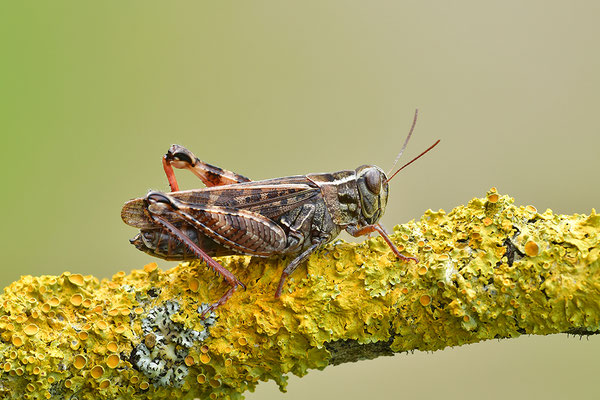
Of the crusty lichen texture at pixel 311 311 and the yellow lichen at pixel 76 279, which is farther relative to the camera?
the yellow lichen at pixel 76 279

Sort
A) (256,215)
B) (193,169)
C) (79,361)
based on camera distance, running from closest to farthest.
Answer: (79,361) < (256,215) < (193,169)

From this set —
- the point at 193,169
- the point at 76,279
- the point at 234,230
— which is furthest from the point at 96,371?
the point at 193,169

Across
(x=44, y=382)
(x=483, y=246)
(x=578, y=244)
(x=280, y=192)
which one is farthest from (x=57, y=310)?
(x=578, y=244)

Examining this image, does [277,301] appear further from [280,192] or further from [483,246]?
[483,246]

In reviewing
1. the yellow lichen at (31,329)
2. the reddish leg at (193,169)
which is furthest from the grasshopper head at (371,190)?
the yellow lichen at (31,329)

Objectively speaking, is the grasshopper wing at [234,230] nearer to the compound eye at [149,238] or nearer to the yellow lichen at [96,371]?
the compound eye at [149,238]

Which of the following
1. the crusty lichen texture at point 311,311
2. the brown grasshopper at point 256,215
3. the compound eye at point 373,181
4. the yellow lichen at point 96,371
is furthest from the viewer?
the compound eye at point 373,181

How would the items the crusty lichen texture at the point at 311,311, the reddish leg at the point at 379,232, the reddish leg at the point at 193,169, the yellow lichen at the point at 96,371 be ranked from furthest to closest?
the reddish leg at the point at 193,169 → the reddish leg at the point at 379,232 → the yellow lichen at the point at 96,371 → the crusty lichen texture at the point at 311,311

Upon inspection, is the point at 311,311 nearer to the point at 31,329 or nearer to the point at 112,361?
the point at 112,361
